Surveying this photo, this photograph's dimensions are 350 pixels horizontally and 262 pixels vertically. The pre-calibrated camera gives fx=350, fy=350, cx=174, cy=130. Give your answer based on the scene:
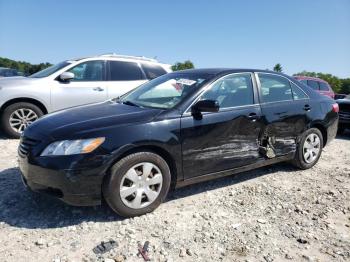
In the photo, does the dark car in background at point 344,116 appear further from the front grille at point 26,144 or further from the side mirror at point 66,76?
the front grille at point 26,144

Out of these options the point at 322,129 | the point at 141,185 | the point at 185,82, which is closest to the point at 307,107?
the point at 322,129

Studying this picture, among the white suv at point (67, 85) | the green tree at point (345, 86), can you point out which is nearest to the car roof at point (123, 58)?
the white suv at point (67, 85)

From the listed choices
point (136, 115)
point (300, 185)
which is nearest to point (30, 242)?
point (136, 115)

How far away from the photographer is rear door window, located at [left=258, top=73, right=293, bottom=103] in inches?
188

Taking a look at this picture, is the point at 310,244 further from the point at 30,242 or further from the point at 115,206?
the point at 30,242

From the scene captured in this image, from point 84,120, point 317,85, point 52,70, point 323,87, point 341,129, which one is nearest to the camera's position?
point 84,120

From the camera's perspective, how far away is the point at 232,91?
4.45 meters

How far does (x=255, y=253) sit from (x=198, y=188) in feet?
5.09

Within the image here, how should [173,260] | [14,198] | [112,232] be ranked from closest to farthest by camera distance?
[173,260] → [112,232] → [14,198]

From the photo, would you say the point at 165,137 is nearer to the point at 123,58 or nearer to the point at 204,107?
the point at 204,107

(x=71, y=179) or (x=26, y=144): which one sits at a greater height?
(x=26, y=144)

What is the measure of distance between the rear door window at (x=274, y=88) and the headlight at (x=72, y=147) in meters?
2.42

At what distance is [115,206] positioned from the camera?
3490 millimetres

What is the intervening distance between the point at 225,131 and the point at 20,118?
15.1 ft
